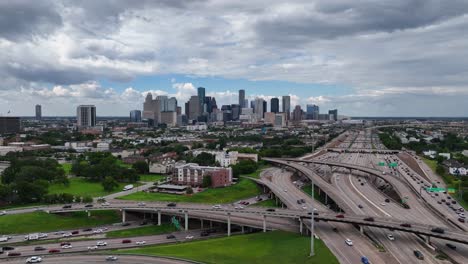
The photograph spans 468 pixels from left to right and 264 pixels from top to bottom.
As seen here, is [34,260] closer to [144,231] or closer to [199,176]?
[144,231]

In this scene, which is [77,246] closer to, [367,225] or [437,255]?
[367,225]

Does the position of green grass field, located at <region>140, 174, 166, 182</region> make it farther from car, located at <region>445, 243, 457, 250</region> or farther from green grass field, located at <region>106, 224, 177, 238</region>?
car, located at <region>445, 243, 457, 250</region>

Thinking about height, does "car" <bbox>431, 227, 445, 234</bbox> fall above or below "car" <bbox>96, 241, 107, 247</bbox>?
above

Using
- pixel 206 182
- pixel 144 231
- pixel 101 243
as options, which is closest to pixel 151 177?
pixel 206 182

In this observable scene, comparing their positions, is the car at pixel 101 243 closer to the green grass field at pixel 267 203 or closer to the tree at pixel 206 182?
the green grass field at pixel 267 203

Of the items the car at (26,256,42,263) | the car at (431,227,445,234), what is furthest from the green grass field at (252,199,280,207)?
the car at (26,256,42,263)

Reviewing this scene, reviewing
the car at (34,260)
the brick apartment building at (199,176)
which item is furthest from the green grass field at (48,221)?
A: the brick apartment building at (199,176)
